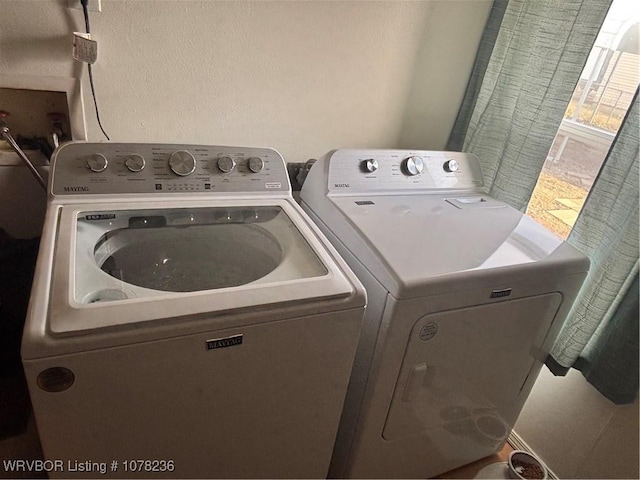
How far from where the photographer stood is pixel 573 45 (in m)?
1.42

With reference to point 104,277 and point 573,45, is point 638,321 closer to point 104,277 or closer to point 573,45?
point 573,45

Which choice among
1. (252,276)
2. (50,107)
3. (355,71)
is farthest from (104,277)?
(355,71)

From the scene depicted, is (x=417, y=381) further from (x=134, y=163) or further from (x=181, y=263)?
(x=134, y=163)

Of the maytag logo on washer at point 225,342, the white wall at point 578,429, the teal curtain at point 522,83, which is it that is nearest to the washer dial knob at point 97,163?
the maytag logo on washer at point 225,342

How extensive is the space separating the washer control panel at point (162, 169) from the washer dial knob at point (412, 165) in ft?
1.49

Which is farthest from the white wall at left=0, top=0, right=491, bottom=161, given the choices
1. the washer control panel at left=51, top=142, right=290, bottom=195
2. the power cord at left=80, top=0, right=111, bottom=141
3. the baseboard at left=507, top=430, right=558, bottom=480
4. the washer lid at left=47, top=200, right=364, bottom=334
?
the baseboard at left=507, top=430, right=558, bottom=480

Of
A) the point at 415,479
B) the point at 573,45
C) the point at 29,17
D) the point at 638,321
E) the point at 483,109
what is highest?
the point at 573,45

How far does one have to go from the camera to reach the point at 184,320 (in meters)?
0.84

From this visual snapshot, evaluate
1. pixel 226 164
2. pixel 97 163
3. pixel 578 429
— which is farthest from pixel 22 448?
pixel 578 429

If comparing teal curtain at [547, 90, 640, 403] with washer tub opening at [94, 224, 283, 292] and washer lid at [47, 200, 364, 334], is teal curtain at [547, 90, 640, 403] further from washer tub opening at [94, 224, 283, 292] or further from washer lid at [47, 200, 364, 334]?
washer tub opening at [94, 224, 283, 292]

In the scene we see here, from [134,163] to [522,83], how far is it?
1384mm

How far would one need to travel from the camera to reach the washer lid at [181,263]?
842 millimetres

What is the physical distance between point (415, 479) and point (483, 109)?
146cm

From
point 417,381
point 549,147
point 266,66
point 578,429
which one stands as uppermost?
point 266,66
